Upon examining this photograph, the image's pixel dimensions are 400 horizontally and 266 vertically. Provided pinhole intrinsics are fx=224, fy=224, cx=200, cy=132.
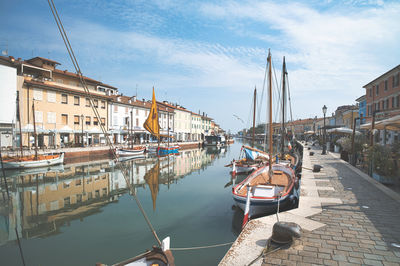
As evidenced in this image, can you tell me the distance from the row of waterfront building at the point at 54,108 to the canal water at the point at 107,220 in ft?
40.4

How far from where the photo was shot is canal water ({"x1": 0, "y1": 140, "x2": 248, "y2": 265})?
24.2 ft

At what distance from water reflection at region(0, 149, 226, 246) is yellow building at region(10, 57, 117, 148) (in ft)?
33.8

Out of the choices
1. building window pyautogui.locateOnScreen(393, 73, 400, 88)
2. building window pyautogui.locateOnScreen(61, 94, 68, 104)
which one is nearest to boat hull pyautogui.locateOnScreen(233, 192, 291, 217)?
building window pyautogui.locateOnScreen(393, 73, 400, 88)

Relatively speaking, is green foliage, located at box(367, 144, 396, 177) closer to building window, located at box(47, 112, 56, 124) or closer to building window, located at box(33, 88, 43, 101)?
building window, located at box(47, 112, 56, 124)

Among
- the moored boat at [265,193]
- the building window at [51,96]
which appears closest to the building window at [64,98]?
the building window at [51,96]

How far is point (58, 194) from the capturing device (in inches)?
→ 591

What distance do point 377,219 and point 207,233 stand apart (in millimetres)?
5515

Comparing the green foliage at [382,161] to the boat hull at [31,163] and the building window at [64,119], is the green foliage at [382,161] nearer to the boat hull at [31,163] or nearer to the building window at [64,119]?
the boat hull at [31,163]

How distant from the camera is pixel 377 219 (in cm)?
586

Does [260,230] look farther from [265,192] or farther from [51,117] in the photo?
[51,117]

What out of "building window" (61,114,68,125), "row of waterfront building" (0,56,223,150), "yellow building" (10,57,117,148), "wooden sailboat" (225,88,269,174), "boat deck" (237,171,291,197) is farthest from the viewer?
"building window" (61,114,68,125)

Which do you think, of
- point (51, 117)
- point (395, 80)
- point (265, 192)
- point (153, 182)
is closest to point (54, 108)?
point (51, 117)

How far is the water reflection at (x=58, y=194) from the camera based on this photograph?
32.9ft

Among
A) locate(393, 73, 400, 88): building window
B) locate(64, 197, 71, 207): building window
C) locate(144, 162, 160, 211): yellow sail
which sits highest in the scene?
locate(393, 73, 400, 88): building window
